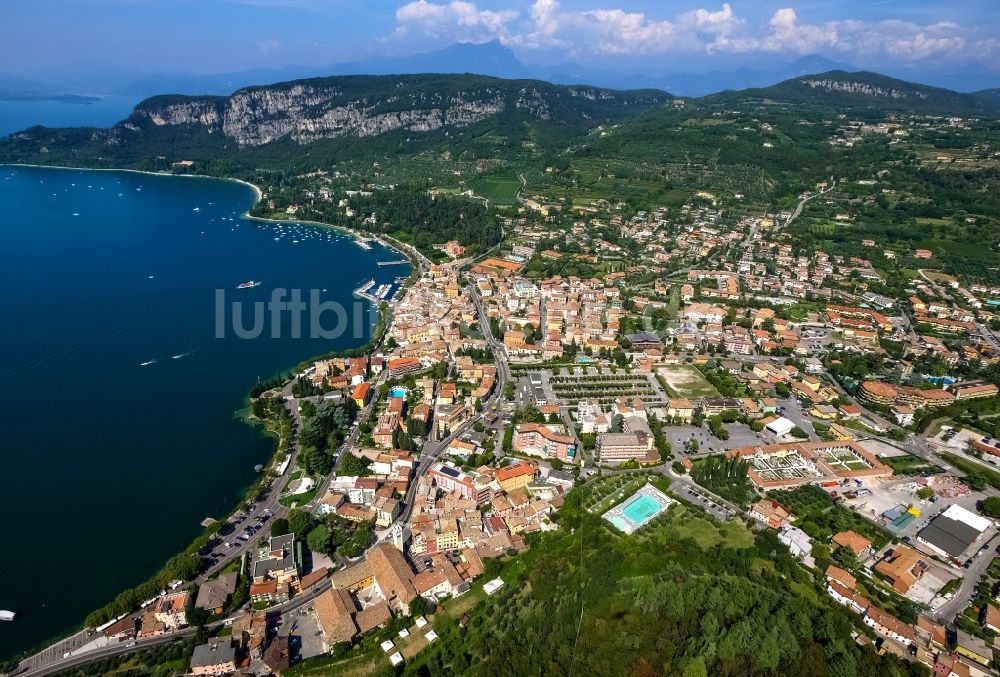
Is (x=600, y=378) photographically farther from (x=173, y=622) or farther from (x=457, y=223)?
(x=457, y=223)

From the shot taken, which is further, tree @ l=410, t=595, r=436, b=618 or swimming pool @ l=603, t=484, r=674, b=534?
swimming pool @ l=603, t=484, r=674, b=534

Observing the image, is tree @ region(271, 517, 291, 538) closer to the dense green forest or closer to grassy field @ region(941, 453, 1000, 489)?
the dense green forest

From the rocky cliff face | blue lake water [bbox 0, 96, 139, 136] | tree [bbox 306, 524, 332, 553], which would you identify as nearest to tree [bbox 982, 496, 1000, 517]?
tree [bbox 306, 524, 332, 553]

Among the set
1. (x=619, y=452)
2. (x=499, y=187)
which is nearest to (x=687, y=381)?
(x=619, y=452)

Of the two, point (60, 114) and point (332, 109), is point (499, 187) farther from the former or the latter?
point (60, 114)

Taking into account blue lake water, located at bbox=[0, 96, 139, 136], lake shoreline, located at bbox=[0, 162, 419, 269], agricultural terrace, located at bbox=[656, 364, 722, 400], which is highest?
blue lake water, located at bbox=[0, 96, 139, 136]

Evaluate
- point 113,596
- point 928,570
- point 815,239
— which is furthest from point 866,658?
point 815,239

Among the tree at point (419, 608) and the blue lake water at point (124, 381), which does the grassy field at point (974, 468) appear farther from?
the blue lake water at point (124, 381)
